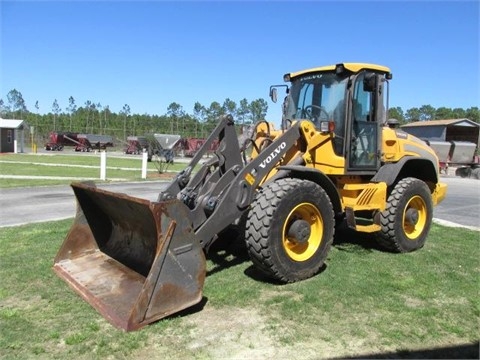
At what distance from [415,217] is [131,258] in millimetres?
Answer: 4347

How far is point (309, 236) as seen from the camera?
5441 millimetres

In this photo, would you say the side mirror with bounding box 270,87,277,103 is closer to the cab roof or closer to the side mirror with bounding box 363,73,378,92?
the cab roof

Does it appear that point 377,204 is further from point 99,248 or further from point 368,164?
point 99,248

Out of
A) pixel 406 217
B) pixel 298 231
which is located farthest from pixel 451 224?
pixel 298 231

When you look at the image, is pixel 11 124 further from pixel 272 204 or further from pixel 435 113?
pixel 435 113

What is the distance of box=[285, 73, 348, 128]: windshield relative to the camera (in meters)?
6.39

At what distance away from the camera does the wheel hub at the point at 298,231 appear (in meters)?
5.23

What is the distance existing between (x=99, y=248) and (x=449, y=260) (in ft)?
15.6

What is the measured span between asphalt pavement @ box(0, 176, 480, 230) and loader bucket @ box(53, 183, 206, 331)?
12.2ft

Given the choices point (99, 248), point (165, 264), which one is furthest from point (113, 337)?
point (99, 248)

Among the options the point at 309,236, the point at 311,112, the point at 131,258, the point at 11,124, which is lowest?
the point at 131,258

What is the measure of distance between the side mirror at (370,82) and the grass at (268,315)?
238cm

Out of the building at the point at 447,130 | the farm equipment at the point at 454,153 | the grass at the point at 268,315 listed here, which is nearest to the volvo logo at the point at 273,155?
the grass at the point at 268,315

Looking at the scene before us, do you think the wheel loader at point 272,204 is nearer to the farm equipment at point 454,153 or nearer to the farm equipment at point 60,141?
the farm equipment at point 454,153
